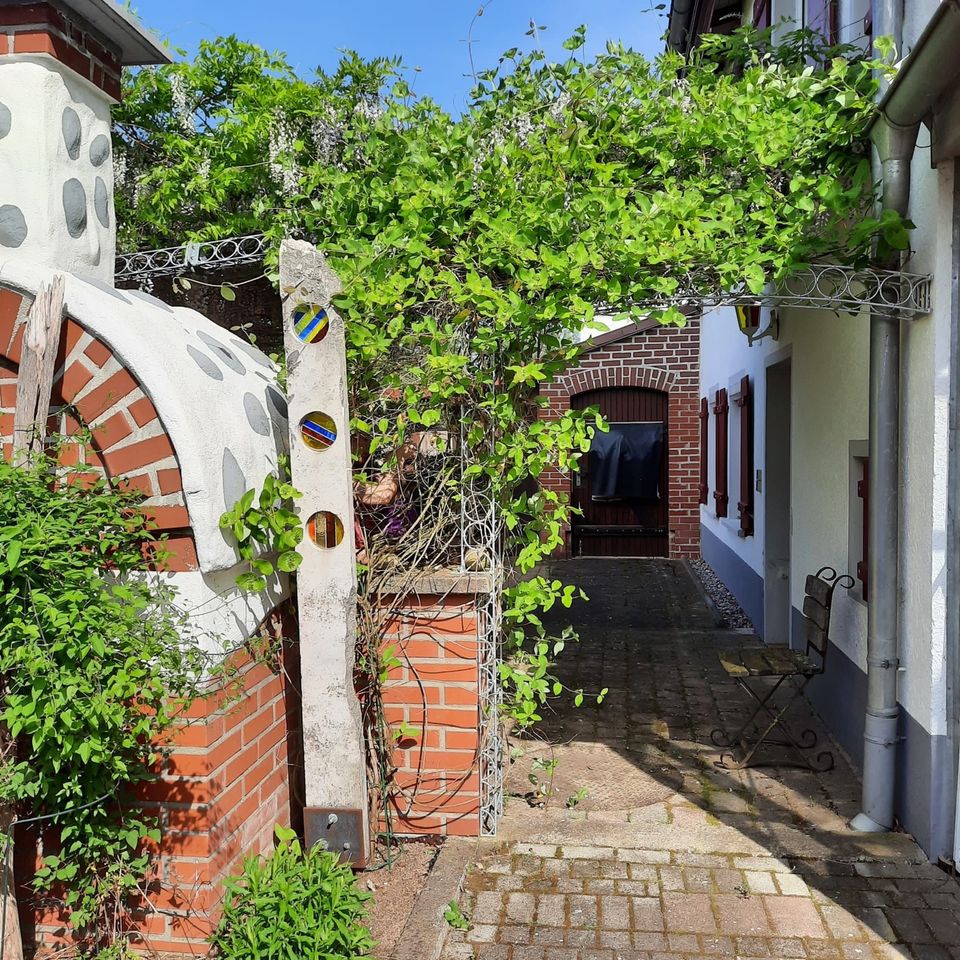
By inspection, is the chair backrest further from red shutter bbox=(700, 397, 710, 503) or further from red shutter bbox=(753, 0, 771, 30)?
red shutter bbox=(700, 397, 710, 503)

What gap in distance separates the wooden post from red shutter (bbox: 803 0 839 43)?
14.7 feet

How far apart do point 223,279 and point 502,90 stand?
2.11 m

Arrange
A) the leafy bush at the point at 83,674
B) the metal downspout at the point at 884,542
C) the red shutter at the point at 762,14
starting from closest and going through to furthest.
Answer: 1. the leafy bush at the point at 83,674
2. the metal downspout at the point at 884,542
3. the red shutter at the point at 762,14

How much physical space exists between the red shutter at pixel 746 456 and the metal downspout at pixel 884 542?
4857mm

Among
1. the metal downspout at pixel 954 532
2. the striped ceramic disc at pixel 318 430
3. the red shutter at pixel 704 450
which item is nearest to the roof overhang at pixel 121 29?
the striped ceramic disc at pixel 318 430

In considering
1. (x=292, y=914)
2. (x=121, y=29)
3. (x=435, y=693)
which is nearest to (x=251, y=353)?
(x=121, y=29)

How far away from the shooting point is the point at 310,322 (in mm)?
3342

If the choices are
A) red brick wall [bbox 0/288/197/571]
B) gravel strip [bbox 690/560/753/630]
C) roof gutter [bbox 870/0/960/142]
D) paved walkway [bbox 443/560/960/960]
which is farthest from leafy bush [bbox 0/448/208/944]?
gravel strip [bbox 690/560/753/630]

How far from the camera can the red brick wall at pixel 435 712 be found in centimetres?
415

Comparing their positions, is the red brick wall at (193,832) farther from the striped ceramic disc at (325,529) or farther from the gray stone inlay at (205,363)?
the gray stone inlay at (205,363)

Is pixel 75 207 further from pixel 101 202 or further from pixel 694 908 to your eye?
pixel 694 908

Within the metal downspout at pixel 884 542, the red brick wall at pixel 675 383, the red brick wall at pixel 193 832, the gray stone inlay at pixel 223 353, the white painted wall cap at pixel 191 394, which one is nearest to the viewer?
the white painted wall cap at pixel 191 394

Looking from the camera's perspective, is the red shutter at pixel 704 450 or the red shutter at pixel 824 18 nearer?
the red shutter at pixel 824 18

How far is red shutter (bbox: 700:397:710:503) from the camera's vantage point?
1284 centimetres
